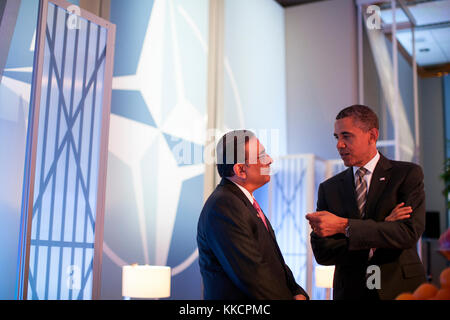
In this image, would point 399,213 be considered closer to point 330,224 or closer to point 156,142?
point 330,224

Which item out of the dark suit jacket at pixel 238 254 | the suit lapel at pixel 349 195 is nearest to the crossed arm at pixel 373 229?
the suit lapel at pixel 349 195

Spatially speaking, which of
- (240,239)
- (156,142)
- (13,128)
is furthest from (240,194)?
(156,142)

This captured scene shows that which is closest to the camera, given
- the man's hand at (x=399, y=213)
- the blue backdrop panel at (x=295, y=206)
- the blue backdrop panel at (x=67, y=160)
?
the man's hand at (x=399, y=213)

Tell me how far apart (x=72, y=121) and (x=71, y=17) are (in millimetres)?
738

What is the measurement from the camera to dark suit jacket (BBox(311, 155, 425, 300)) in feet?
7.14

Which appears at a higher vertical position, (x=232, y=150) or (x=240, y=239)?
(x=232, y=150)

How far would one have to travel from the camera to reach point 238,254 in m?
2.12

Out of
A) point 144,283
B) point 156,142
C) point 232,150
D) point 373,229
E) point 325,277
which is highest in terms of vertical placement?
point 156,142

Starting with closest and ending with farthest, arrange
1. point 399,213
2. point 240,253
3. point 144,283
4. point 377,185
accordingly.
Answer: point 240,253 → point 399,213 → point 377,185 → point 144,283

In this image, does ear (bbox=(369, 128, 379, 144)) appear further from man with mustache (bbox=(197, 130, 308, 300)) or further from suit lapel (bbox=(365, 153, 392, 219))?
man with mustache (bbox=(197, 130, 308, 300))

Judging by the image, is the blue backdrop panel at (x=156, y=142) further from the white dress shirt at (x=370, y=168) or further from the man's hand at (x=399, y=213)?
the man's hand at (x=399, y=213)

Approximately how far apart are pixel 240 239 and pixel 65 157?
1.93 m

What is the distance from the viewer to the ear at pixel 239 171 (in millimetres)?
2492

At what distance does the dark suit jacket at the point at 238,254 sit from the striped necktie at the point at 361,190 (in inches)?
17.2
